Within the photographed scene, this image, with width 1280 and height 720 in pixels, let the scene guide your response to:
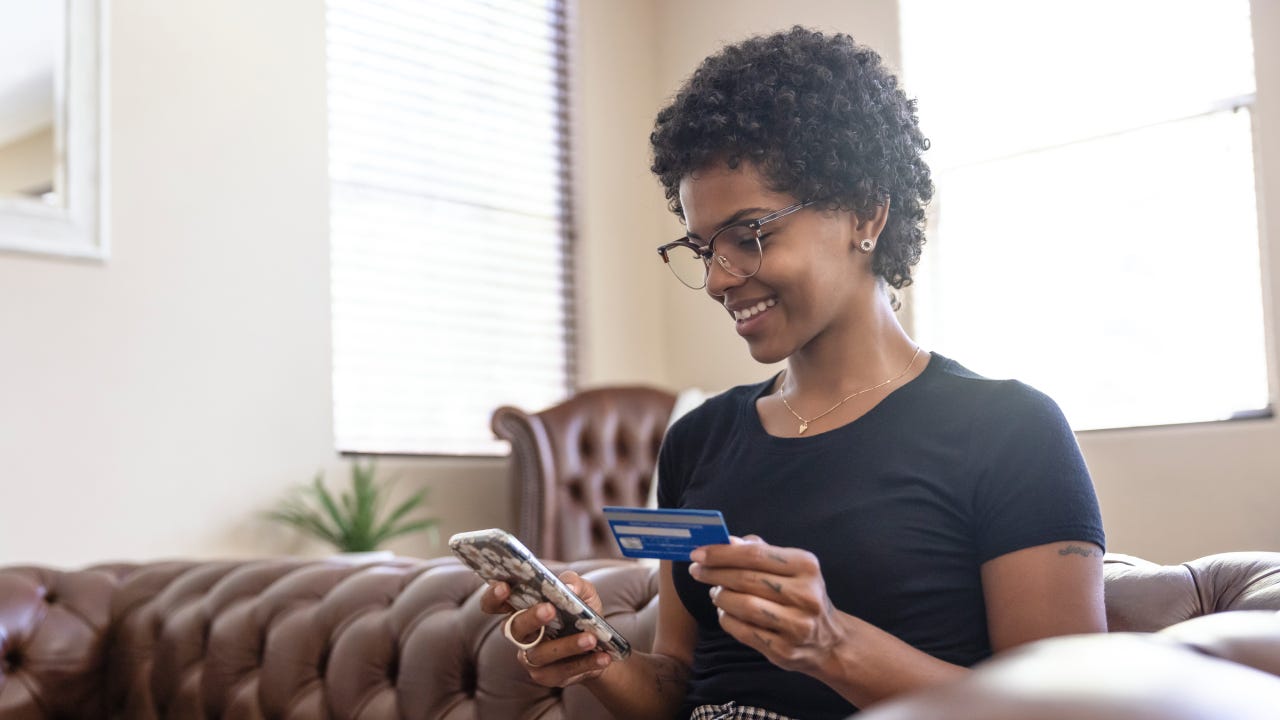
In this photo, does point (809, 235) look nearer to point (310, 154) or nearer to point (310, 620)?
point (310, 620)

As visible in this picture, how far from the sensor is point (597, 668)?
59.8 inches

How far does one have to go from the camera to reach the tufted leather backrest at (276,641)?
1918 millimetres

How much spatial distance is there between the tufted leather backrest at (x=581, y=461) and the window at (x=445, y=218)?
514mm

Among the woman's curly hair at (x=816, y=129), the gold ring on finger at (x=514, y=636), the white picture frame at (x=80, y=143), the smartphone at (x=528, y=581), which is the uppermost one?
the white picture frame at (x=80, y=143)

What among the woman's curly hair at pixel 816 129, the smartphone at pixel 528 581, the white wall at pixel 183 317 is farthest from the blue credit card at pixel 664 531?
the white wall at pixel 183 317

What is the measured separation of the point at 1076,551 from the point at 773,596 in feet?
1.16

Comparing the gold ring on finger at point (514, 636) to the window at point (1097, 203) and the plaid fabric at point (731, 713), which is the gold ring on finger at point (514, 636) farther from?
the window at point (1097, 203)

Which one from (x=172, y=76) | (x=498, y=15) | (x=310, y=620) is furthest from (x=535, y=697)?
(x=498, y=15)

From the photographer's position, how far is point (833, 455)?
1.52 meters

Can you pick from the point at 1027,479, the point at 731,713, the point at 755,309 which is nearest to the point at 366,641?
the point at 731,713

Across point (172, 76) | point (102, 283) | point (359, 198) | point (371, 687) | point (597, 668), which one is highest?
point (172, 76)

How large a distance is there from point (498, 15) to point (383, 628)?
3.48 m

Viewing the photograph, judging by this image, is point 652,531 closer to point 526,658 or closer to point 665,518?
point 665,518

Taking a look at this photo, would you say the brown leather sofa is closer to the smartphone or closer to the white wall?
the smartphone
